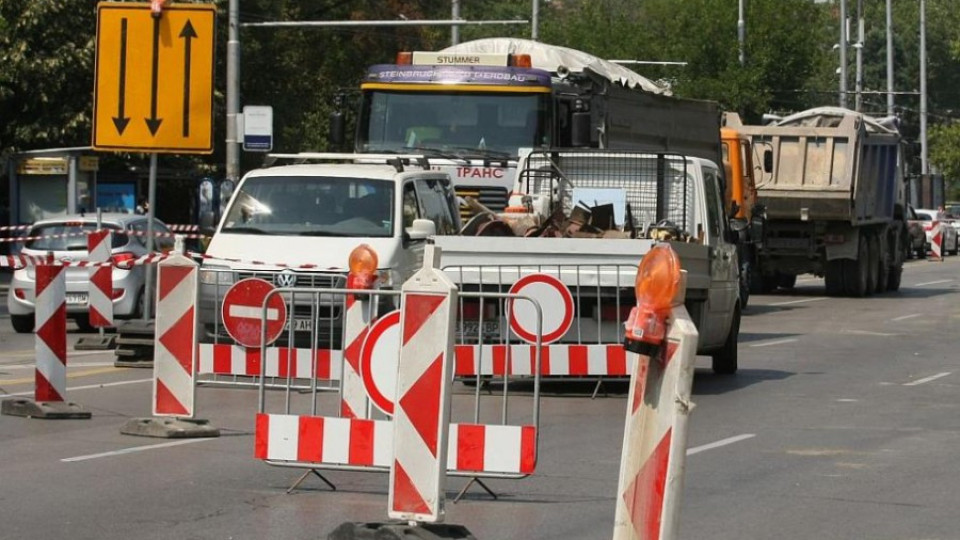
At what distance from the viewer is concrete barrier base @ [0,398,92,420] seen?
13.2 meters

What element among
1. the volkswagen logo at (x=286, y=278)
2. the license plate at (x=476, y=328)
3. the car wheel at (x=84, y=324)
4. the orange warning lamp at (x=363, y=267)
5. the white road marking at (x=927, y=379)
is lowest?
the car wheel at (x=84, y=324)

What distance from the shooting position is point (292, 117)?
5297 cm

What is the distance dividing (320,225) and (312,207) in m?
0.31

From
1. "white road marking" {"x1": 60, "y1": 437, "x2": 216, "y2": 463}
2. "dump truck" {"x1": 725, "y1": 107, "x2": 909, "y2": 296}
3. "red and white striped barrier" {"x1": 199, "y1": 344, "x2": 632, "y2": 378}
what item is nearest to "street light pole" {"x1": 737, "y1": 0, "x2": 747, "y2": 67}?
"dump truck" {"x1": 725, "y1": 107, "x2": 909, "y2": 296}

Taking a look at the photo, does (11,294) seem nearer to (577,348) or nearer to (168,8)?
(168,8)

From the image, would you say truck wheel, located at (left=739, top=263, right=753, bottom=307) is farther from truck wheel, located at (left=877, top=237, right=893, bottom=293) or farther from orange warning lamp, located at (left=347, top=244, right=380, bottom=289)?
orange warning lamp, located at (left=347, top=244, right=380, bottom=289)

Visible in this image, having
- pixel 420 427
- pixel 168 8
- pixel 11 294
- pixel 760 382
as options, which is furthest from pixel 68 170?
pixel 420 427

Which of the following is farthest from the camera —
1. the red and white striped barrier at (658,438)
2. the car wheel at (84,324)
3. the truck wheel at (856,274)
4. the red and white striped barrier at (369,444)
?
the truck wheel at (856,274)

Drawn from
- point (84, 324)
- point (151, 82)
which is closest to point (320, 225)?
point (151, 82)

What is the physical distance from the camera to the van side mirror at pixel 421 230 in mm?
16531

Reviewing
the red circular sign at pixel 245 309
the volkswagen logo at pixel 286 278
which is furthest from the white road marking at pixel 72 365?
the red circular sign at pixel 245 309

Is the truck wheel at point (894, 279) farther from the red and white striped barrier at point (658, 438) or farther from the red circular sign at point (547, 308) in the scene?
the red and white striped barrier at point (658, 438)

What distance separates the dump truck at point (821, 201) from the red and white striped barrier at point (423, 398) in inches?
982

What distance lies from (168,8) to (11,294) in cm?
653
